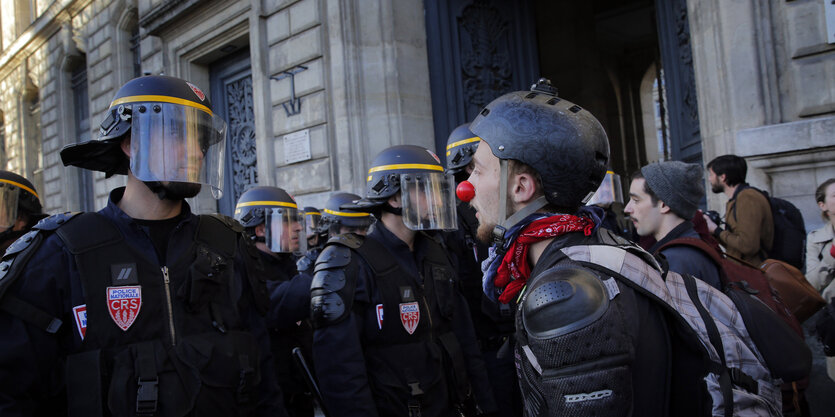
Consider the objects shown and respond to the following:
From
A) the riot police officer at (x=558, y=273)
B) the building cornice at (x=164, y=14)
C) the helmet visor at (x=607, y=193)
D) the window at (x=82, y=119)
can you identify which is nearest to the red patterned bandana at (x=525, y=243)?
the riot police officer at (x=558, y=273)

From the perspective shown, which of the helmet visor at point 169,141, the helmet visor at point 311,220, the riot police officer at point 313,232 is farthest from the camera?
the helmet visor at point 311,220

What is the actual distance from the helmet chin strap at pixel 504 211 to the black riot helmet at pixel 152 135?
3.94 ft

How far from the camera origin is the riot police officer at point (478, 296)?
3.92 metres

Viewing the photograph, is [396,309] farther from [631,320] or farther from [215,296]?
[631,320]

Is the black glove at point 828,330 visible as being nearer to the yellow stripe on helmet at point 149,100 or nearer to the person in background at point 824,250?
the person in background at point 824,250

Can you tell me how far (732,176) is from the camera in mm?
4203

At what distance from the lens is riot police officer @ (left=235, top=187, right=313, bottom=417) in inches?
144

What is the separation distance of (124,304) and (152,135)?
61cm

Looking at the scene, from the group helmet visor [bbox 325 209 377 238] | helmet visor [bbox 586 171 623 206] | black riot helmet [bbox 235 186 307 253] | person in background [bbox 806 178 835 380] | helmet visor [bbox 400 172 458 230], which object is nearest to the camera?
helmet visor [bbox 400 172 458 230]

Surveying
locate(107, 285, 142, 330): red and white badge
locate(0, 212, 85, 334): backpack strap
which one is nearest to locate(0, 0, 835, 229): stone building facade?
locate(107, 285, 142, 330): red and white badge

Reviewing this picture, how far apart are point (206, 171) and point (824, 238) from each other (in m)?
3.81

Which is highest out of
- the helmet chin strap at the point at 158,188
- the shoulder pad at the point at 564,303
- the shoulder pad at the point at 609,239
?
the helmet chin strap at the point at 158,188

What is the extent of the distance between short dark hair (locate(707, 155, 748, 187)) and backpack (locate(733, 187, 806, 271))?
204 millimetres

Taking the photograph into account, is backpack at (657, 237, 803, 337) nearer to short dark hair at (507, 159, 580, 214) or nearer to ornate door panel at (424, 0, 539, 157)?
short dark hair at (507, 159, 580, 214)
